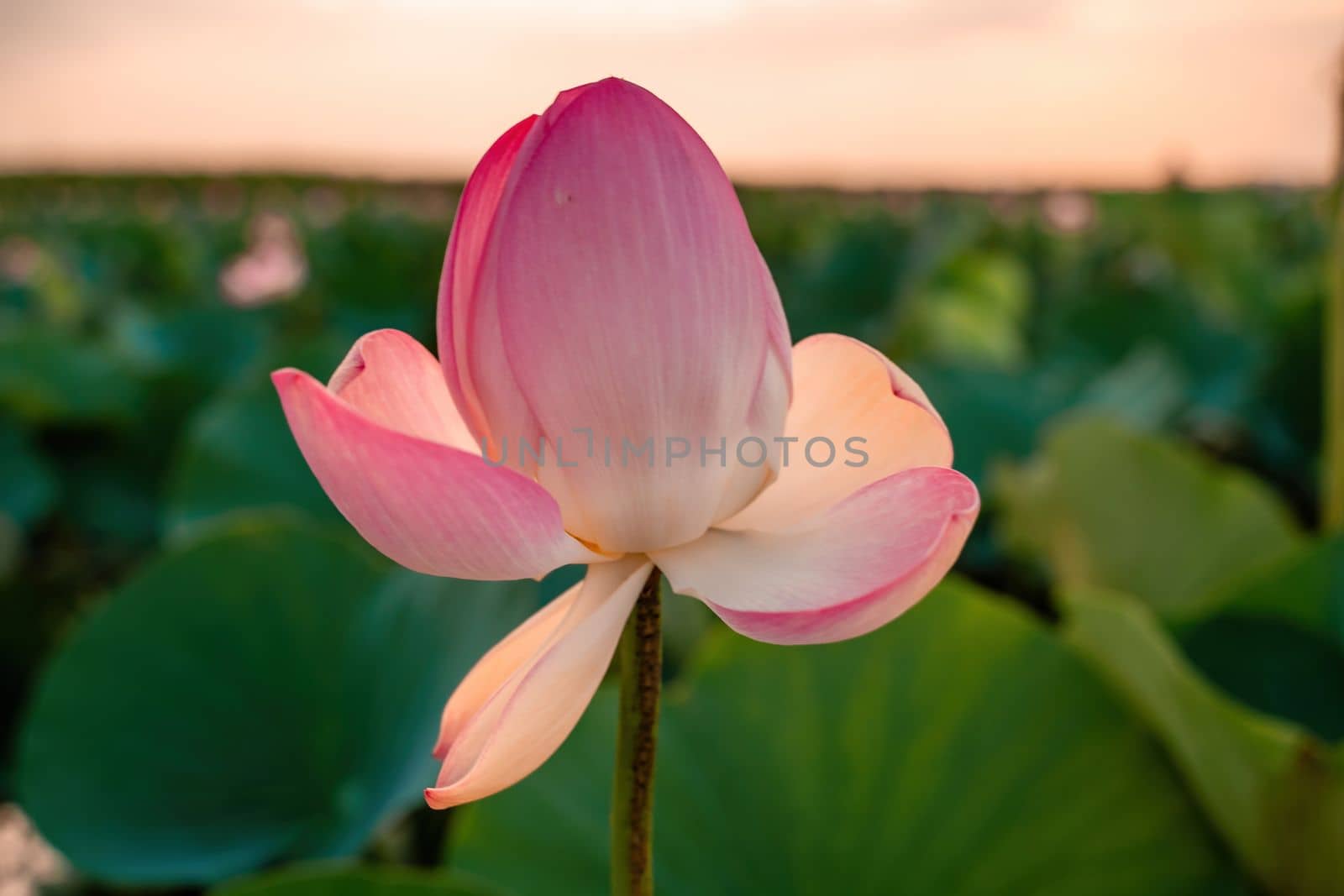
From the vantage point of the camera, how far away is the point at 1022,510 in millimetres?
1224

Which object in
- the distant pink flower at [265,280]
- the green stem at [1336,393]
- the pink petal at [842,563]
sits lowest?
the distant pink flower at [265,280]

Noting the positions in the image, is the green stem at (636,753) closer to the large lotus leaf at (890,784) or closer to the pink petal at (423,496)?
the pink petal at (423,496)

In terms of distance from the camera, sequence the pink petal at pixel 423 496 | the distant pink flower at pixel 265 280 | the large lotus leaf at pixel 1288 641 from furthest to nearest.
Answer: the distant pink flower at pixel 265 280 → the large lotus leaf at pixel 1288 641 → the pink petal at pixel 423 496

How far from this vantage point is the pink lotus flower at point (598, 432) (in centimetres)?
23

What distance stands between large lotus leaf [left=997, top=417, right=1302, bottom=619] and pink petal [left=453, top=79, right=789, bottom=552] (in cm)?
85

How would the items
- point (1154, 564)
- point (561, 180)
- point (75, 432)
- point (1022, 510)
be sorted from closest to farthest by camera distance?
point (561, 180), point (1154, 564), point (1022, 510), point (75, 432)

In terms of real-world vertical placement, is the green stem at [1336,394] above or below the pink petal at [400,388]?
below

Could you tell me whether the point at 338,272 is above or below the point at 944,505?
below

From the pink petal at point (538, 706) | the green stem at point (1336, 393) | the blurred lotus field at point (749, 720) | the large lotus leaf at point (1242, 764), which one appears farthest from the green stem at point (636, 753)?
the green stem at point (1336, 393)

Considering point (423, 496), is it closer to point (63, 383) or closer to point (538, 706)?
point (538, 706)

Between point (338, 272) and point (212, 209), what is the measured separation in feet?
21.6

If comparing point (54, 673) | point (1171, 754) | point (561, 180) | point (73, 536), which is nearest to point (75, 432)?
point (73, 536)

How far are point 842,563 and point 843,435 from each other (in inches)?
2.2

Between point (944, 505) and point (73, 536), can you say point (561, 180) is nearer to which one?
point (944, 505)
